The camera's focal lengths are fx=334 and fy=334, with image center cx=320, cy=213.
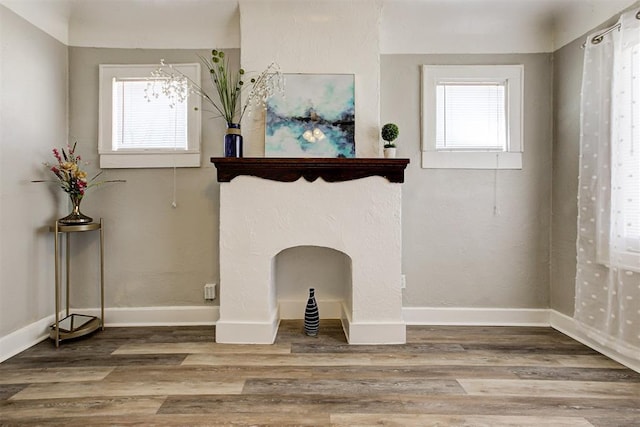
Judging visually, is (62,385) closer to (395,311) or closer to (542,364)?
(395,311)

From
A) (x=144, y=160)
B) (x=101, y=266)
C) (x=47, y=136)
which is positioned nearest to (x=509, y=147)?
(x=144, y=160)

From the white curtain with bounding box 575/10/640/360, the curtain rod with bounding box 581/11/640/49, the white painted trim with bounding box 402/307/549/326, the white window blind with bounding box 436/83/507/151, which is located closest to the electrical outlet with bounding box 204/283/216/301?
the white painted trim with bounding box 402/307/549/326

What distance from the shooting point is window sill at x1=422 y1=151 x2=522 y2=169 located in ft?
9.32

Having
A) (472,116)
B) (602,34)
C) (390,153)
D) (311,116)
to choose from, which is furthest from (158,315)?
(602,34)

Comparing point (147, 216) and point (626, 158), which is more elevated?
point (626, 158)

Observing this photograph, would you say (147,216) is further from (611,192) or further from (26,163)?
(611,192)

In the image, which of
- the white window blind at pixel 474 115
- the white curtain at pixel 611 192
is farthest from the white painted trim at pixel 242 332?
the white curtain at pixel 611 192

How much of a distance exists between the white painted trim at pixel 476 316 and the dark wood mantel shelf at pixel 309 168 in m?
1.22

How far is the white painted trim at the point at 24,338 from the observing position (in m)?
2.22

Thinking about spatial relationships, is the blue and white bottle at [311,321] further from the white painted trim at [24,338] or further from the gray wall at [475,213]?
the white painted trim at [24,338]

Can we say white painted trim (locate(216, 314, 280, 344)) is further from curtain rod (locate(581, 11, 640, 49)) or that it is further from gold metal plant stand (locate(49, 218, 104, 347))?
curtain rod (locate(581, 11, 640, 49))

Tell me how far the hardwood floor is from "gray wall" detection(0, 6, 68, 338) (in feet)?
1.27

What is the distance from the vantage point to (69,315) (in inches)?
107

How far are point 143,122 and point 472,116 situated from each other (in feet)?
9.19
